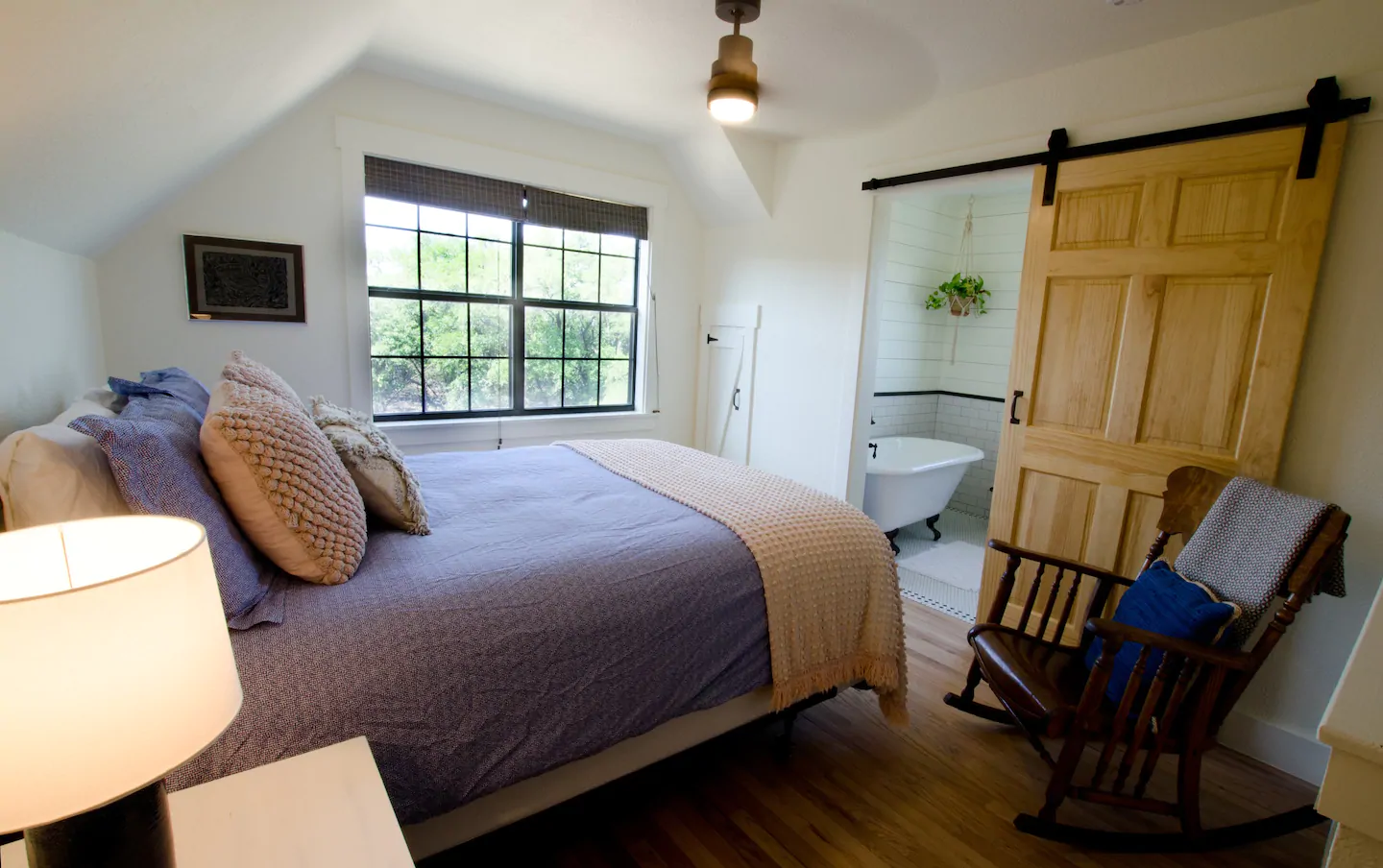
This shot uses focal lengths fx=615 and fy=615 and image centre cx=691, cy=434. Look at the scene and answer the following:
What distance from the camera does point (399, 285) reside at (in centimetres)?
342

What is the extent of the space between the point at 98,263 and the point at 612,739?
9.76 feet

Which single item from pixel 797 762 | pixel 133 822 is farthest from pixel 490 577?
pixel 797 762

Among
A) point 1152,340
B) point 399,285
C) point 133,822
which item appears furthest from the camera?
point 399,285

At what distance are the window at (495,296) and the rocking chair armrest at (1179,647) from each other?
10.8ft

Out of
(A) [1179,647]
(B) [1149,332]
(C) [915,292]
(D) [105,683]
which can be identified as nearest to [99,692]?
(D) [105,683]

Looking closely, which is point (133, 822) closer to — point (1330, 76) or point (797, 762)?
point (797, 762)

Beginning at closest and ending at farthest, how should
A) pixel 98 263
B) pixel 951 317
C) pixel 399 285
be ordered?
pixel 98 263 < pixel 399 285 < pixel 951 317

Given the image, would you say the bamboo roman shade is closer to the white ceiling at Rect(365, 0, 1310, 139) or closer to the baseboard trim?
the white ceiling at Rect(365, 0, 1310, 139)

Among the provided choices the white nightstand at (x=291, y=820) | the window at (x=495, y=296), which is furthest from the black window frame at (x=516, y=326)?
the white nightstand at (x=291, y=820)

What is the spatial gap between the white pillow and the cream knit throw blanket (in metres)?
1.35

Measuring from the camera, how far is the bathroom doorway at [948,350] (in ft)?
14.2

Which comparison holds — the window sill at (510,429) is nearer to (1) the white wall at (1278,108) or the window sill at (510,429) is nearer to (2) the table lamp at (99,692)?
(1) the white wall at (1278,108)

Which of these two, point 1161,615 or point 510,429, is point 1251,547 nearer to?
point 1161,615

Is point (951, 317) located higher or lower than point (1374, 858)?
higher
